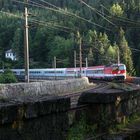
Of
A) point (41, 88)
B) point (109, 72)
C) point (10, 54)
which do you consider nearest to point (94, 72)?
point (109, 72)

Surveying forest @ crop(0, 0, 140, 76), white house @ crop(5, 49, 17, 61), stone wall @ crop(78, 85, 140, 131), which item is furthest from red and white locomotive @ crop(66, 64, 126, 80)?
white house @ crop(5, 49, 17, 61)

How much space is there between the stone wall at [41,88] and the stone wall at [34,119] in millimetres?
3287

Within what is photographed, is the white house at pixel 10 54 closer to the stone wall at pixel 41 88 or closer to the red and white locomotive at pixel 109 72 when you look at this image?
the red and white locomotive at pixel 109 72

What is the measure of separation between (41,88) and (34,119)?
10.5m

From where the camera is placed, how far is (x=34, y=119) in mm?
4137

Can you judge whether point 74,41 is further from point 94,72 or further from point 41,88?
point 41,88

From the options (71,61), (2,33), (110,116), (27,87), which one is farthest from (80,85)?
(2,33)

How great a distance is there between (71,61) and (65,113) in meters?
84.9

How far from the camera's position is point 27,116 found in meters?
3.97

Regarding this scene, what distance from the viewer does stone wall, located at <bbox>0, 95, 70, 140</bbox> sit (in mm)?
3738

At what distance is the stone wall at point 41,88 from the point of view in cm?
1144

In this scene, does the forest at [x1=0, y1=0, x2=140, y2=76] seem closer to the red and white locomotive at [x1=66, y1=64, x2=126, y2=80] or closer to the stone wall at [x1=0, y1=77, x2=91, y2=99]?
the red and white locomotive at [x1=66, y1=64, x2=126, y2=80]

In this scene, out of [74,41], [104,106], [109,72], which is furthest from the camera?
[74,41]

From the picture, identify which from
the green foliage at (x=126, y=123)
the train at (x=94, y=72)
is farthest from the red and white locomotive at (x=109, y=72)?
the green foliage at (x=126, y=123)
